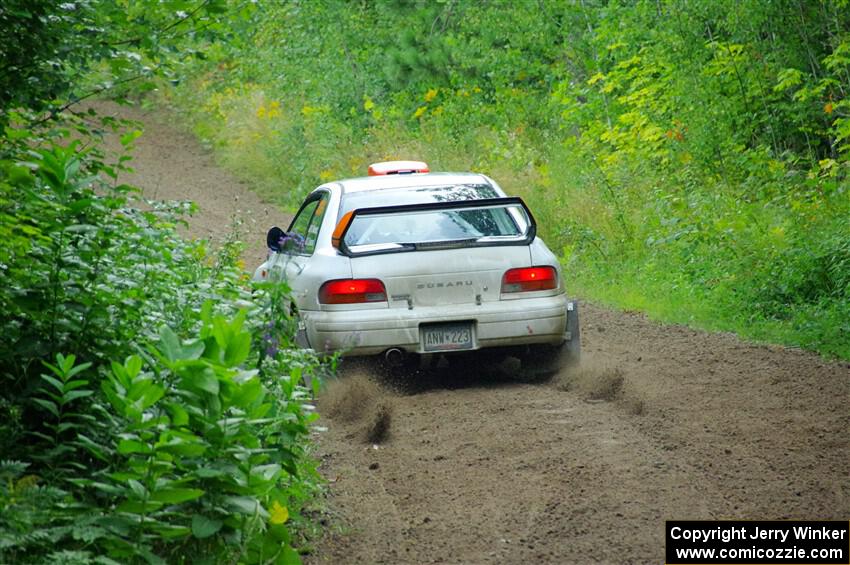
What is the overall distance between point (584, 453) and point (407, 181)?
407cm

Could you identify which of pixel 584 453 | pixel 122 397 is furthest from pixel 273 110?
pixel 122 397

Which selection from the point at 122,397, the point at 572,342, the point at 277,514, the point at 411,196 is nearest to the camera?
the point at 122,397

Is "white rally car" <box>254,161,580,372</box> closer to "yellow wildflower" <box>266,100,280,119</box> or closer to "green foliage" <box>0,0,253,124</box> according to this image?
"green foliage" <box>0,0,253,124</box>

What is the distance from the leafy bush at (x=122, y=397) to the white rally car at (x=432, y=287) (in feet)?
8.58

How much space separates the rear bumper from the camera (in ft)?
31.5

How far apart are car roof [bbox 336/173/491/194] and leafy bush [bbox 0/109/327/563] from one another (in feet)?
13.1

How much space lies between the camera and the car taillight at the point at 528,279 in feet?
32.6

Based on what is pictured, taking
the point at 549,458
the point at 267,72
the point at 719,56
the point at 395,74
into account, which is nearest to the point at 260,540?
the point at 549,458

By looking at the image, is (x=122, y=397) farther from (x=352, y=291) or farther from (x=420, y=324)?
(x=420, y=324)

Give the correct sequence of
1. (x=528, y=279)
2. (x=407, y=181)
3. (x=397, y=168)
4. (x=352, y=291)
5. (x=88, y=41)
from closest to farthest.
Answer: (x=88, y=41) < (x=352, y=291) < (x=528, y=279) < (x=407, y=181) < (x=397, y=168)

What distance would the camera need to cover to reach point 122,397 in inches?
197

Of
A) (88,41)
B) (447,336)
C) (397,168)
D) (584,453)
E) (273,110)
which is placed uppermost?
(273,110)

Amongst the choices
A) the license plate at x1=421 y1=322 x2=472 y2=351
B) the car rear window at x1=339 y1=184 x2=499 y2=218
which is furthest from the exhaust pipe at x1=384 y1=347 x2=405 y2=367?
the car rear window at x1=339 y1=184 x2=499 y2=218

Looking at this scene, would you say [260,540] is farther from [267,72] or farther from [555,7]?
[267,72]
